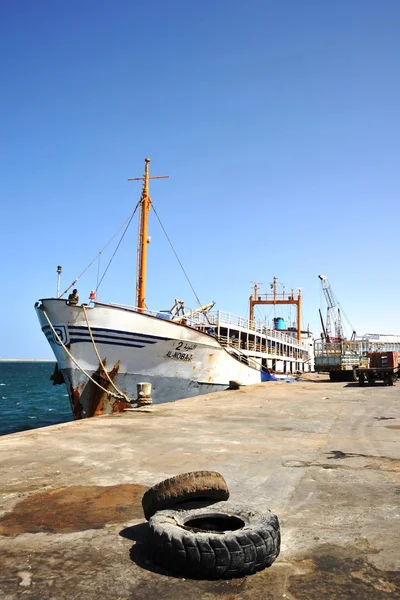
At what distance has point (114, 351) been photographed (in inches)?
664

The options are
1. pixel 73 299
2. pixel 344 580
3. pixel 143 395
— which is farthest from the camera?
pixel 73 299

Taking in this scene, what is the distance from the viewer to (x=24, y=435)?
27.0 feet

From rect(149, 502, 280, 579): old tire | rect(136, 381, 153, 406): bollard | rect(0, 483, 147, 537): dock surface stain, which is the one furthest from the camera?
rect(136, 381, 153, 406): bollard

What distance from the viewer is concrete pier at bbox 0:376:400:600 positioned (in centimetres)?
283

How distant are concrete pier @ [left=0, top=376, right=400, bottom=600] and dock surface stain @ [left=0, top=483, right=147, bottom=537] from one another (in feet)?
0.06

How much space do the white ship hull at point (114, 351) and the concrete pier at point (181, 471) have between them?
7.36 m

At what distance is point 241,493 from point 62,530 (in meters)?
1.90

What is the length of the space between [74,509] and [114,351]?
1283 cm

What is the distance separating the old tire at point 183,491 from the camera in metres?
3.79

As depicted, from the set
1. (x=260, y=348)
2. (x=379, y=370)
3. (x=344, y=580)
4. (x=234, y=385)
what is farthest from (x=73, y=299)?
(x=260, y=348)

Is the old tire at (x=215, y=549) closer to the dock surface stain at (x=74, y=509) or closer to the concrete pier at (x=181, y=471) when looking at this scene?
the concrete pier at (x=181, y=471)

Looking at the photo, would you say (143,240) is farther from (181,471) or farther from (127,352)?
(181,471)

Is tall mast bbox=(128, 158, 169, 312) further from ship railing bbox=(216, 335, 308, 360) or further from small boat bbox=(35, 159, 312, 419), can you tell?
ship railing bbox=(216, 335, 308, 360)

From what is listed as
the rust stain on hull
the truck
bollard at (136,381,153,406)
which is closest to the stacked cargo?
the truck
